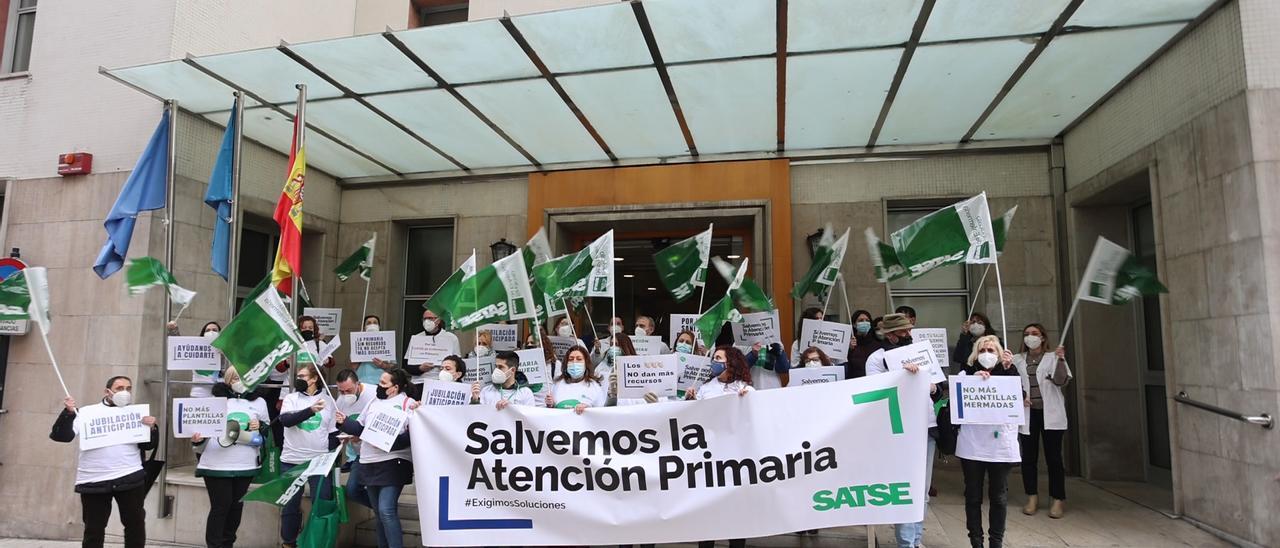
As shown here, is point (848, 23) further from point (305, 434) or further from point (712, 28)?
point (305, 434)

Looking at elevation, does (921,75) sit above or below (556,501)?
above

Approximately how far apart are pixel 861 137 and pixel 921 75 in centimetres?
193

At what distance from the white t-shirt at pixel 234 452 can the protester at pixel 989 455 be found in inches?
229

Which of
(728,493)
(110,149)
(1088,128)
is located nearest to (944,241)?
(728,493)

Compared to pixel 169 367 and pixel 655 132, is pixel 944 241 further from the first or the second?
pixel 169 367

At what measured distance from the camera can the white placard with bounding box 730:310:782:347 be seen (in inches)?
277

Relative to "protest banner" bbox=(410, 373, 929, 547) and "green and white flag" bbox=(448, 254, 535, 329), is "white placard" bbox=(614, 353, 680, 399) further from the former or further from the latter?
"green and white flag" bbox=(448, 254, 535, 329)

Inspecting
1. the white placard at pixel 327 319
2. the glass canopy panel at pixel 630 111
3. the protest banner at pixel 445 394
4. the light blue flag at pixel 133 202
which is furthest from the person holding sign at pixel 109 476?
the glass canopy panel at pixel 630 111

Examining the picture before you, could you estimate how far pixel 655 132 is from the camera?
8.85m

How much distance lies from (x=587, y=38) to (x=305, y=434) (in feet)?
14.0

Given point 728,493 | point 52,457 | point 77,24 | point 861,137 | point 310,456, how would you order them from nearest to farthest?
point 728,493 < point 310,456 < point 52,457 < point 77,24 < point 861,137

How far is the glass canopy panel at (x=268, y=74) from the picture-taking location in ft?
21.7

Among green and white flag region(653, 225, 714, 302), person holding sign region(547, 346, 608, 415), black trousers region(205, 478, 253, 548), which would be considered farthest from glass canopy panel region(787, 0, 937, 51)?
black trousers region(205, 478, 253, 548)

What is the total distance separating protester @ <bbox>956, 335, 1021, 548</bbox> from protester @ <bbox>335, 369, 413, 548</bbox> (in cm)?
436
